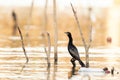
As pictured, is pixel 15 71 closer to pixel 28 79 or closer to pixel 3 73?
pixel 3 73

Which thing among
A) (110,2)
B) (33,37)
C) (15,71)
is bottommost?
(110,2)

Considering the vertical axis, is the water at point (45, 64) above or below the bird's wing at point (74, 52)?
below

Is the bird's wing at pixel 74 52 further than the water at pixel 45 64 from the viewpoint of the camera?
Yes

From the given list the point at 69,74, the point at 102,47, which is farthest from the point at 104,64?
the point at 102,47

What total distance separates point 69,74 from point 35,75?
3.29 ft

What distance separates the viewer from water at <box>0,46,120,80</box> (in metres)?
18.8

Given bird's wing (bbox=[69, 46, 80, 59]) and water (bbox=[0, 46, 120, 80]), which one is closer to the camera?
water (bbox=[0, 46, 120, 80])

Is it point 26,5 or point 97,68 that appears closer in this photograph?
point 97,68

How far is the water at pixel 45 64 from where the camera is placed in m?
18.8

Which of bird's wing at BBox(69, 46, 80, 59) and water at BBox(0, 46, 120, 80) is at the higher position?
bird's wing at BBox(69, 46, 80, 59)

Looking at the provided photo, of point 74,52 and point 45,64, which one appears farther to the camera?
point 45,64

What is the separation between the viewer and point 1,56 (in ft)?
79.1

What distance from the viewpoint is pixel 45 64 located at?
856 inches

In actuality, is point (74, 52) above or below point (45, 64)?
above
